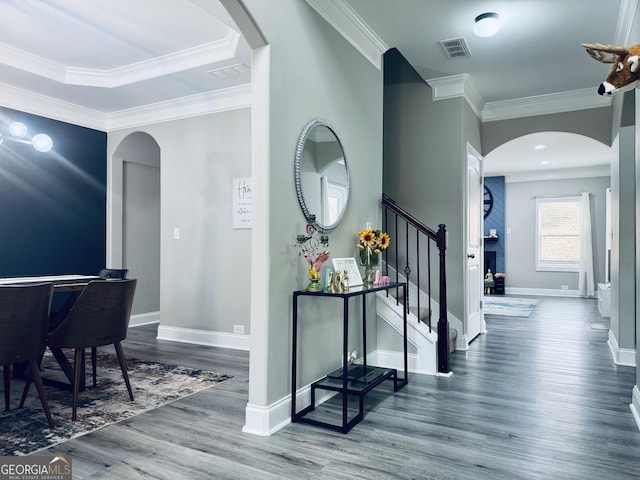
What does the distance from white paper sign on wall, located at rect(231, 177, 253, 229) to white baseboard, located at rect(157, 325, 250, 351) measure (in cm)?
114

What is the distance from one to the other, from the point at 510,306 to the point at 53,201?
7145mm

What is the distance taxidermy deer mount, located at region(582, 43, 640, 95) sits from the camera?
2030 mm

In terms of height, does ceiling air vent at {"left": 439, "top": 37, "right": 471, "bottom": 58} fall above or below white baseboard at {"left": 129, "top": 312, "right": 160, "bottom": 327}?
above

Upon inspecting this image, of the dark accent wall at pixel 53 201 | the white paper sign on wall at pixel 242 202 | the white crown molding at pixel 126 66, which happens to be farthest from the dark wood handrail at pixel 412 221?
the dark accent wall at pixel 53 201

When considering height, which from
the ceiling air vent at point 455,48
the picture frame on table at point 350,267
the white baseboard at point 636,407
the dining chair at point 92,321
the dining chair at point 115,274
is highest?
the ceiling air vent at point 455,48

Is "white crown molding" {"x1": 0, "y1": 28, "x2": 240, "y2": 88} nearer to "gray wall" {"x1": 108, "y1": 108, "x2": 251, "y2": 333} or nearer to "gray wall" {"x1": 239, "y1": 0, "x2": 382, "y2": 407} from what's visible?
"gray wall" {"x1": 108, "y1": 108, "x2": 251, "y2": 333}

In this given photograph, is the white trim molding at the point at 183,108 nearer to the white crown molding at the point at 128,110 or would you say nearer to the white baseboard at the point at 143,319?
the white crown molding at the point at 128,110

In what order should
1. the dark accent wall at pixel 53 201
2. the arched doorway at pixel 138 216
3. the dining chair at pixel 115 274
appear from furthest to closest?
the arched doorway at pixel 138 216 < the dark accent wall at pixel 53 201 < the dining chair at pixel 115 274

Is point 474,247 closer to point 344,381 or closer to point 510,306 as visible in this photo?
point 344,381

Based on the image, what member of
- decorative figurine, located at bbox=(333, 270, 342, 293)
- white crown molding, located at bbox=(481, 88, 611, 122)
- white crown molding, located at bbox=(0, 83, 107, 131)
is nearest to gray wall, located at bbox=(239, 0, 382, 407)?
decorative figurine, located at bbox=(333, 270, 342, 293)

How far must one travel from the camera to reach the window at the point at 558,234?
973 cm

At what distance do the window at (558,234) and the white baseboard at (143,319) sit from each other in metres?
8.16

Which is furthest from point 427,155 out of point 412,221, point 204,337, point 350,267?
point 204,337
